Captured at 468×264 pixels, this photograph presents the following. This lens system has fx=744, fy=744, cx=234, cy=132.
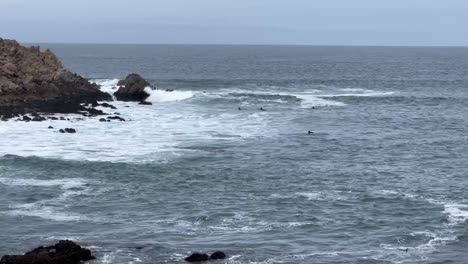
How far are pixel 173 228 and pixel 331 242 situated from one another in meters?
7.17

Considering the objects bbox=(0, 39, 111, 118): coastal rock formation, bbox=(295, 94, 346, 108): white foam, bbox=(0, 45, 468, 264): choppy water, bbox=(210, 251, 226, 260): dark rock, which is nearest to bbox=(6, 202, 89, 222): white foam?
bbox=(0, 45, 468, 264): choppy water

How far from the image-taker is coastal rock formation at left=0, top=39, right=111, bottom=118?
70.5m

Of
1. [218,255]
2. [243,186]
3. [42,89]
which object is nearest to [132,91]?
[42,89]

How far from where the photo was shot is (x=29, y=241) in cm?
3152

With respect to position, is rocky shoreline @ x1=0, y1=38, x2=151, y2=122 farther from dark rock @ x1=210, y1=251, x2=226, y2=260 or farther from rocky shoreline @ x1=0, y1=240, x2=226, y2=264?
dark rock @ x1=210, y1=251, x2=226, y2=260

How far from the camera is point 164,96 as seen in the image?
9188 cm

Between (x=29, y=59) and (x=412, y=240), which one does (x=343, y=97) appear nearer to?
(x=29, y=59)

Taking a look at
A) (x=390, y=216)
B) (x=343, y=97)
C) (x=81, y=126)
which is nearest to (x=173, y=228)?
(x=390, y=216)

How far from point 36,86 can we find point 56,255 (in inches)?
1972

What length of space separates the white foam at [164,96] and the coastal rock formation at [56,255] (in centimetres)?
6048

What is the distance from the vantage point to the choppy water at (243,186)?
31.5 metres

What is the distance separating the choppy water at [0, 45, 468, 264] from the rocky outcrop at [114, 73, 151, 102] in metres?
8.13

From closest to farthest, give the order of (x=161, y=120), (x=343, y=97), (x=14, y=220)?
(x=14, y=220) → (x=161, y=120) → (x=343, y=97)

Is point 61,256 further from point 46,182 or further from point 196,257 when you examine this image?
point 46,182
